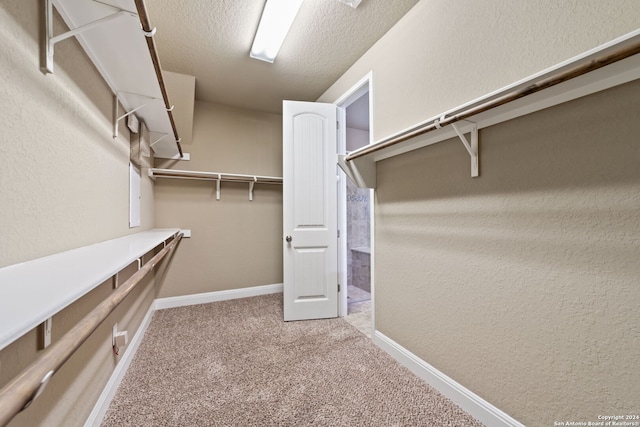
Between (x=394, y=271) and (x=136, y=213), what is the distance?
6.59ft

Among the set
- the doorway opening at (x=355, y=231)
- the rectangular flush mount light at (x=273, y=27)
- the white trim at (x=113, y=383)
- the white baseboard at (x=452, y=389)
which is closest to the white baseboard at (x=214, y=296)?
the white trim at (x=113, y=383)

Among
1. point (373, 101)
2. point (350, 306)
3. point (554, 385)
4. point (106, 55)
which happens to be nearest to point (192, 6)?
point (106, 55)

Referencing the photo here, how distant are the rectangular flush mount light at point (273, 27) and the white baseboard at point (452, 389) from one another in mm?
2370

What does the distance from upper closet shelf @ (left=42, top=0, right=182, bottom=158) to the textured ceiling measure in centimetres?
63

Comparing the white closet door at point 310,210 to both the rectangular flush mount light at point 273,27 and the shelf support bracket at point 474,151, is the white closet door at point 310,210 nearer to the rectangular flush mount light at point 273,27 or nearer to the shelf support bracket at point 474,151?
the rectangular flush mount light at point 273,27

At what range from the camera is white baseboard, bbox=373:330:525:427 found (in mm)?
1175

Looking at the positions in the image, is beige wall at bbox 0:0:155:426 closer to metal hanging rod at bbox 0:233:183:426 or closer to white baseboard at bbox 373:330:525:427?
metal hanging rod at bbox 0:233:183:426

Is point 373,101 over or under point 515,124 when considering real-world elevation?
over

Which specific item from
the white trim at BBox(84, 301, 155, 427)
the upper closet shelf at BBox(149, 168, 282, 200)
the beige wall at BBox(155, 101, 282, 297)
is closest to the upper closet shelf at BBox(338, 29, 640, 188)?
the upper closet shelf at BBox(149, 168, 282, 200)

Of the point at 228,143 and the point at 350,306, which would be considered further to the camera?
the point at 228,143

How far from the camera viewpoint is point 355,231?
4.07 m

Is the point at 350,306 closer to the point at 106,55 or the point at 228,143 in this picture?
the point at 228,143

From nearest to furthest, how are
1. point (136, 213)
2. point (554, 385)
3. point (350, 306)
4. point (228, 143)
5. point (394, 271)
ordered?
point (554, 385)
point (394, 271)
point (136, 213)
point (350, 306)
point (228, 143)

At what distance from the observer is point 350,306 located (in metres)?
2.87
